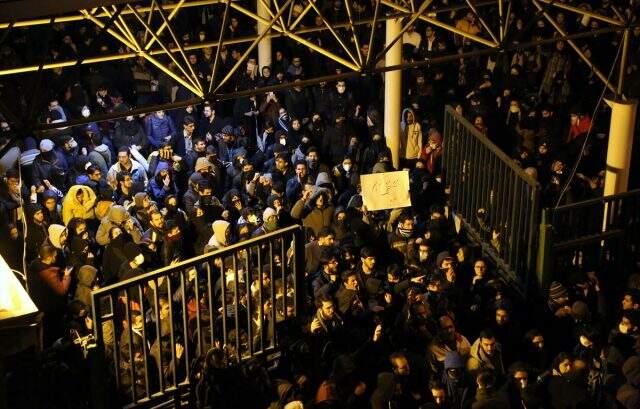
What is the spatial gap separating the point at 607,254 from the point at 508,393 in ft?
12.1

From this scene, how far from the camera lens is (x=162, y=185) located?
14.9 meters

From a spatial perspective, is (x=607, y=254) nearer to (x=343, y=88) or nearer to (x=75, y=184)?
(x=343, y=88)

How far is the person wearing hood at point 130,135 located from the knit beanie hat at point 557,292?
6.48m

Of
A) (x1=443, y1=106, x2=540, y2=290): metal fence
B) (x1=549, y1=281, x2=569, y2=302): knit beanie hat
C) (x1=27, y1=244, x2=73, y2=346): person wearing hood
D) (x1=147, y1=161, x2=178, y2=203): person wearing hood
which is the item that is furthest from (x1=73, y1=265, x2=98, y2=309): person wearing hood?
(x1=549, y1=281, x2=569, y2=302): knit beanie hat

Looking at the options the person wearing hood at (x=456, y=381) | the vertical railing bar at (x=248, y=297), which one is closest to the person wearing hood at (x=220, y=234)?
the vertical railing bar at (x=248, y=297)

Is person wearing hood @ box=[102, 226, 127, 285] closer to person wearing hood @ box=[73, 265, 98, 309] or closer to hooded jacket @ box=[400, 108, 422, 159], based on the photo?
person wearing hood @ box=[73, 265, 98, 309]

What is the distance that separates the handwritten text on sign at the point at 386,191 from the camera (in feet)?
44.8

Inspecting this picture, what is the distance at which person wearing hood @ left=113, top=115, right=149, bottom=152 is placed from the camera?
1617 cm

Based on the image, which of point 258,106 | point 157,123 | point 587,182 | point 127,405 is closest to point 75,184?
point 157,123

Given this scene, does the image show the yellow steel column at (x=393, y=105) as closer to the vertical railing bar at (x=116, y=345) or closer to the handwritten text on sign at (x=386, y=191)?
the handwritten text on sign at (x=386, y=191)

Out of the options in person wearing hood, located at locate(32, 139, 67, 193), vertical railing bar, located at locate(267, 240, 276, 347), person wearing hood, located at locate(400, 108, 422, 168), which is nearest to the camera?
vertical railing bar, located at locate(267, 240, 276, 347)

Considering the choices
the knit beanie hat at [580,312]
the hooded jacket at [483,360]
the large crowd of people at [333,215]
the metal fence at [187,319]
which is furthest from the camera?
the knit beanie hat at [580,312]

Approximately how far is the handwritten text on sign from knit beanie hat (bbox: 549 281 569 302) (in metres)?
2.21

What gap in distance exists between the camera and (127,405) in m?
10.4
